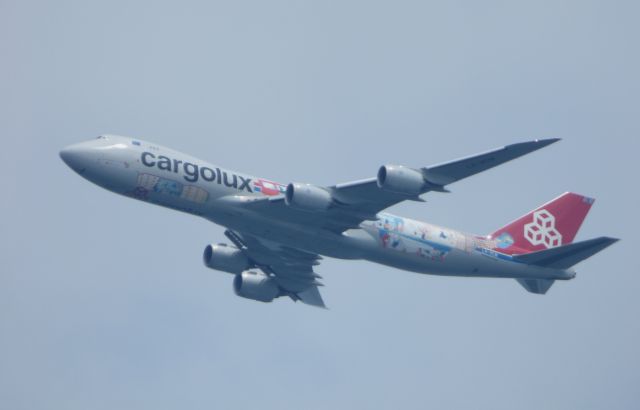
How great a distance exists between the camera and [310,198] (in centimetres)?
5522

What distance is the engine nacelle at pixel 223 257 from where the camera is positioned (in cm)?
6456

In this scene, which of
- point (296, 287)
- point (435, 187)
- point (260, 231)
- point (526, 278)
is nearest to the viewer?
point (435, 187)

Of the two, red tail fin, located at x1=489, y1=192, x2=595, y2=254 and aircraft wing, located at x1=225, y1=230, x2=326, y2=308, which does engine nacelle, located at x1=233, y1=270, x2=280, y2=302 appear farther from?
red tail fin, located at x1=489, y1=192, x2=595, y2=254

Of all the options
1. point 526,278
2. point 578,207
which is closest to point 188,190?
point 526,278

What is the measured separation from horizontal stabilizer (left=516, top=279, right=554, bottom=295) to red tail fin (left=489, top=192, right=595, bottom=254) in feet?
6.28

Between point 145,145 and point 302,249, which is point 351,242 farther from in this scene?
point 145,145

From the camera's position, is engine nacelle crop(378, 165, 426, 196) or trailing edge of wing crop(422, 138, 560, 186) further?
engine nacelle crop(378, 165, 426, 196)

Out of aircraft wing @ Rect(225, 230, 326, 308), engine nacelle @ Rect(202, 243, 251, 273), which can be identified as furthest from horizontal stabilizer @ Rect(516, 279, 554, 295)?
engine nacelle @ Rect(202, 243, 251, 273)

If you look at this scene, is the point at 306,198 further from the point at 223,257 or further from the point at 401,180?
the point at 223,257

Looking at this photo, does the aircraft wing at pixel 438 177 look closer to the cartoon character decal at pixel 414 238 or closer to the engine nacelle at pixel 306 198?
the engine nacelle at pixel 306 198

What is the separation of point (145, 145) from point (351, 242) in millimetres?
12786

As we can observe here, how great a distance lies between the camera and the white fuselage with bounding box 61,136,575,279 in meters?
56.3

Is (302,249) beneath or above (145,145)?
beneath

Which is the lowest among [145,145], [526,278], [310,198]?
[526,278]
